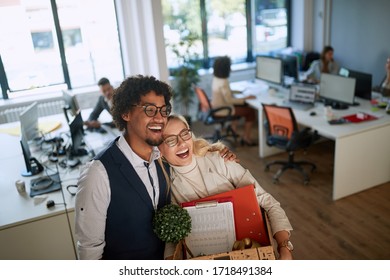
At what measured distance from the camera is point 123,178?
5.42 feet

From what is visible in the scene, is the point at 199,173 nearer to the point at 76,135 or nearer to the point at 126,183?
the point at 126,183

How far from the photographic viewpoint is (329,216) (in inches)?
154

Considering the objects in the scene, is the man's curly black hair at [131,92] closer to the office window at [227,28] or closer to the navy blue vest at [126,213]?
the navy blue vest at [126,213]

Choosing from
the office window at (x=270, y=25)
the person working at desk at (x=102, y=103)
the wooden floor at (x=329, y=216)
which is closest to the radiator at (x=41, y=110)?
the person working at desk at (x=102, y=103)

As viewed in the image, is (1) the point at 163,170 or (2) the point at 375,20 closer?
(1) the point at 163,170

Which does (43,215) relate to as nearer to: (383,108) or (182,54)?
(383,108)

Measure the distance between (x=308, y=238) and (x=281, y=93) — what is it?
103 inches

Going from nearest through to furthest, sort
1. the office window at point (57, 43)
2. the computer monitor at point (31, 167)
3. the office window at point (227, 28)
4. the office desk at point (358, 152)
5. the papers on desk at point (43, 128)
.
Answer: the computer monitor at point (31, 167) → the office desk at point (358, 152) → the papers on desk at point (43, 128) → the office window at point (57, 43) → the office window at point (227, 28)

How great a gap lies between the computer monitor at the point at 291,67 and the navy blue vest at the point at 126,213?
454 cm

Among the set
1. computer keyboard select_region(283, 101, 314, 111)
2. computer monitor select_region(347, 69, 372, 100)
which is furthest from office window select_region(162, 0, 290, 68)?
computer monitor select_region(347, 69, 372, 100)

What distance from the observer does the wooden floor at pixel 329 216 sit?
11.1 ft

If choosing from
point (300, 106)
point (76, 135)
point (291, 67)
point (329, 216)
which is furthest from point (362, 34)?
point (76, 135)

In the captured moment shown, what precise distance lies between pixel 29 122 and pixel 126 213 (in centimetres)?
Answer: 285
